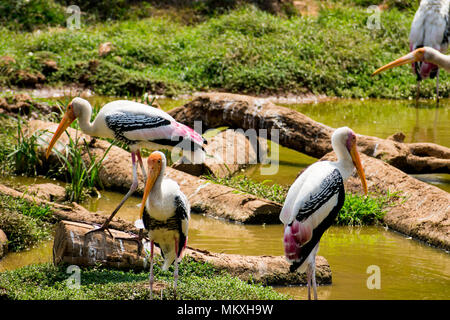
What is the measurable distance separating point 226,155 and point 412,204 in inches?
115

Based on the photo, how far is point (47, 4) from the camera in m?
18.4

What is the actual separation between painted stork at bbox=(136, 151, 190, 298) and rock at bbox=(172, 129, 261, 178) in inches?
143

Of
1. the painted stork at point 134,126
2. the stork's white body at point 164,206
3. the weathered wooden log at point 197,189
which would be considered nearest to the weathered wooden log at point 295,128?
the weathered wooden log at point 197,189

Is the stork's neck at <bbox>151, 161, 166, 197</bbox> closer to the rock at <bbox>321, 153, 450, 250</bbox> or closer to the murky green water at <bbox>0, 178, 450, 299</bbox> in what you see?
the murky green water at <bbox>0, 178, 450, 299</bbox>

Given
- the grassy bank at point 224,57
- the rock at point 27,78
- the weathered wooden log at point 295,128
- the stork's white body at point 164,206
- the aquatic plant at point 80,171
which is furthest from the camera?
the grassy bank at point 224,57

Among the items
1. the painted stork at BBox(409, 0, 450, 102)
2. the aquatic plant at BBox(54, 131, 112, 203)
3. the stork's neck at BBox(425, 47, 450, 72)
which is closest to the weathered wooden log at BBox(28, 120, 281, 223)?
the aquatic plant at BBox(54, 131, 112, 203)

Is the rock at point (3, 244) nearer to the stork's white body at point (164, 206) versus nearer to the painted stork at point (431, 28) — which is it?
the stork's white body at point (164, 206)

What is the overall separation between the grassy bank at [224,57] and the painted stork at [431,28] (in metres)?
2.29

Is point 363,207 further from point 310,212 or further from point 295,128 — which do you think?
point 310,212

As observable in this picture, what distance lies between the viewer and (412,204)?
7.74 m

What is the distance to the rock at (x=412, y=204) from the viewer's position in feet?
23.6

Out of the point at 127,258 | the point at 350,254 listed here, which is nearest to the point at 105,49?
the point at 350,254
